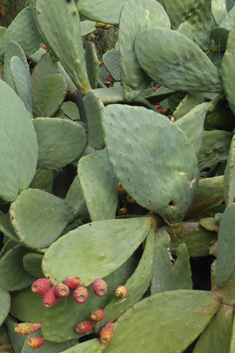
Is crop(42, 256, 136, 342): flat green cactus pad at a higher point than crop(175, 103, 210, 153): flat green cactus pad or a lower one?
lower

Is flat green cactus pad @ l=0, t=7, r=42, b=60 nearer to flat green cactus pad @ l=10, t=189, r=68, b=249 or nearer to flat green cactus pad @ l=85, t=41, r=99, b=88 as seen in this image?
flat green cactus pad @ l=85, t=41, r=99, b=88

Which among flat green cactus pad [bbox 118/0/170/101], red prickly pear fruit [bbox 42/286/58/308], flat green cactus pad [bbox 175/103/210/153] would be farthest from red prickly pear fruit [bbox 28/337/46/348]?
flat green cactus pad [bbox 118/0/170/101]

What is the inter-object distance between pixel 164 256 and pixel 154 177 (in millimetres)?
232

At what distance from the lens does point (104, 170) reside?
1076 millimetres

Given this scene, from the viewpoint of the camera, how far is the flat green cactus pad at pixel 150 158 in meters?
0.94

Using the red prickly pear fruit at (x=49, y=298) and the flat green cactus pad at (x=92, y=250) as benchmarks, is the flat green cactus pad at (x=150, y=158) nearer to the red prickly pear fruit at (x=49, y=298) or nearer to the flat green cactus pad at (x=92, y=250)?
the flat green cactus pad at (x=92, y=250)

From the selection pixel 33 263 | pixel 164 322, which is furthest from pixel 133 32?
pixel 164 322

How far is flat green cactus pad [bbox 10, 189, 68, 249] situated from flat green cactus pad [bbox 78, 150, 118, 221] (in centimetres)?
16

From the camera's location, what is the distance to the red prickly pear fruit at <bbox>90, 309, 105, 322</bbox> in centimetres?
89

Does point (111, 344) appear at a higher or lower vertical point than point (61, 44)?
lower

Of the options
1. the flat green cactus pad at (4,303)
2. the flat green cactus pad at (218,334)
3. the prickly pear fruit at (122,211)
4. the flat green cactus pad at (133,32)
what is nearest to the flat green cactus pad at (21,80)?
the flat green cactus pad at (133,32)

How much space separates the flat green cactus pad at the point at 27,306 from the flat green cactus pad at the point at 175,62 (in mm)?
827

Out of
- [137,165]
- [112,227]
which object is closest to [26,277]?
[112,227]

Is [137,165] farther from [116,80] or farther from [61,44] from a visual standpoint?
[116,80]
